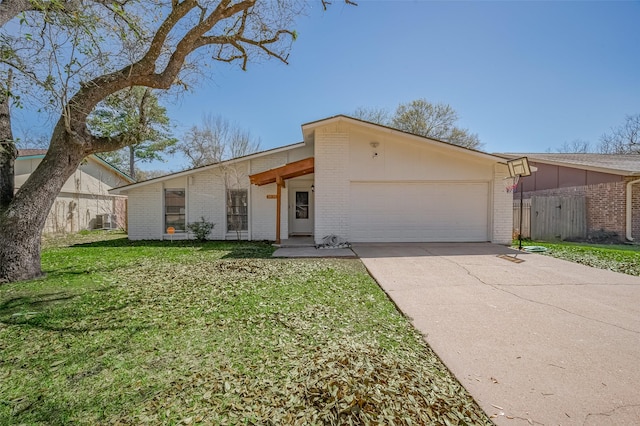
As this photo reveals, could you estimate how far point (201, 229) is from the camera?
1155 cm

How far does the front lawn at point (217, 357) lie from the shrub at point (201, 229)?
242 inches

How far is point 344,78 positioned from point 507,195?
705cm

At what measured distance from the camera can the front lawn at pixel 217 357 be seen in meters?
2.04

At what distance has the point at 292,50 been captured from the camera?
769cm

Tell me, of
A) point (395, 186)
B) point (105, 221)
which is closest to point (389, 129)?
point (395, 186)

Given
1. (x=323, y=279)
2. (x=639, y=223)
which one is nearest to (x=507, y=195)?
(x=639, y=223)

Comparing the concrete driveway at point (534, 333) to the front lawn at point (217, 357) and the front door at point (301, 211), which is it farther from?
the front door at point (301, 211)

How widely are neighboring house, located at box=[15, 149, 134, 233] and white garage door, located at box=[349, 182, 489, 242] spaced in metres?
14.0

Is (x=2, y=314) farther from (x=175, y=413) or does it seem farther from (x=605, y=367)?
(x=605, y=367)

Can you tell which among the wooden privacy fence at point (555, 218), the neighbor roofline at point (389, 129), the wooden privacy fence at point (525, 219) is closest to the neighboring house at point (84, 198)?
the neighbor roofline at point (389, 129)

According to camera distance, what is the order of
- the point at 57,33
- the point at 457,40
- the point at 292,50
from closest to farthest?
the point at 57,33
the point at 292,50
the point at 457,40

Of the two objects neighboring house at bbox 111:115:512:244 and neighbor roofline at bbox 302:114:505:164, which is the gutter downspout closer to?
neighboring house at bbox 111:115:512:244

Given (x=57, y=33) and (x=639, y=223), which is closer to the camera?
(x=57, y=33)

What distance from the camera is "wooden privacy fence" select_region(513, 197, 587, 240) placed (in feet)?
40.4
